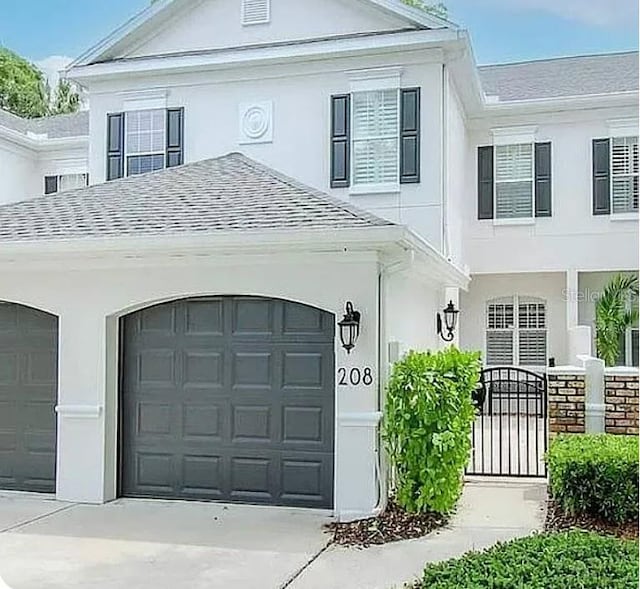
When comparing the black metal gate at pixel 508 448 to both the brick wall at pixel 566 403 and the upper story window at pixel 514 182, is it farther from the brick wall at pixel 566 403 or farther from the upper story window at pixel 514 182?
the upper story window at pixel 514 182

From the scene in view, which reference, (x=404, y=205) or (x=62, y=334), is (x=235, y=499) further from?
(x=404, y=205)

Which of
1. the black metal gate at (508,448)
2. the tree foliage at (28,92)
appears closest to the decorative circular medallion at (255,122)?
the black metal gate at (508,448)

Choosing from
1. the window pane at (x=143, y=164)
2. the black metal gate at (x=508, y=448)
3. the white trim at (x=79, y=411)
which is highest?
the window pane at (x=143, y=164)

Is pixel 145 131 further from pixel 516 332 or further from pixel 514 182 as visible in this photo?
pixel 516 332

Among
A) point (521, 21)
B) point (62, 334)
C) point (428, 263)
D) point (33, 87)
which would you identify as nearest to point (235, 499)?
point (62, 334)

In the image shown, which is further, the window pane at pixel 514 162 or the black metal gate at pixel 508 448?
the window pane at pixel 514 162

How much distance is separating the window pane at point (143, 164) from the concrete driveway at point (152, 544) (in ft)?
22.3

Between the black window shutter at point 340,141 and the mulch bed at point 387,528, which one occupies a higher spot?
the black window shutter at point 340,141

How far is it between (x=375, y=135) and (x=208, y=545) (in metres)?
7.90

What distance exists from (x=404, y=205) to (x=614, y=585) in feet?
31.6

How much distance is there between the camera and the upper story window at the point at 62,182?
18047 mm

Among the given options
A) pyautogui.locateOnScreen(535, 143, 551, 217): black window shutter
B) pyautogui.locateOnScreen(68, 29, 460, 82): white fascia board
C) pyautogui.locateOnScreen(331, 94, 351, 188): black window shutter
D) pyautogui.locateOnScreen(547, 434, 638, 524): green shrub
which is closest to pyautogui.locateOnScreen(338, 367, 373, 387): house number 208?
pyautogui.locateOnScreen(547, 434, 638, 524): green shrub

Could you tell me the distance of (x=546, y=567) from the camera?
414 centimetres

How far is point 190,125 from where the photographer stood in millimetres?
14023
